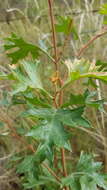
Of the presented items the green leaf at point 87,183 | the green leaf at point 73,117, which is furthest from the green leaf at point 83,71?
the green leaf at point 87,183

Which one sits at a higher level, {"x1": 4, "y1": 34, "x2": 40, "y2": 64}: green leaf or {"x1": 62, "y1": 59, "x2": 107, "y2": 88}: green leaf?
{"x1": 4, "y1": 34, "x2": 40, "y2": 64}: green leaf

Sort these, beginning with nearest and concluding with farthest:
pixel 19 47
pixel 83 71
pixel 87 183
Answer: pixel 83 71, pixel 19 47, pixel 87 183

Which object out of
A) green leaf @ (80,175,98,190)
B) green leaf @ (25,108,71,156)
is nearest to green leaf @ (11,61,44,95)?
green leaf @ (25,108,71,156)

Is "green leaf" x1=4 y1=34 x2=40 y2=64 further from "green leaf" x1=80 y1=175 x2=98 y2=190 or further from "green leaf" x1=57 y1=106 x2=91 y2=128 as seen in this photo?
"green leaf" x1=80 y1=175 x2=98 y2=190

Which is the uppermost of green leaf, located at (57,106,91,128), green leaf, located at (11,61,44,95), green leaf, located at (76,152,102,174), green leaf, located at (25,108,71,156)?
green leaf, located at (11,61,44,95)

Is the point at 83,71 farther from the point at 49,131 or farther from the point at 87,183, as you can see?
the point at 87,183

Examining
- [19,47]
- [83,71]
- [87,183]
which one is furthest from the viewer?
[87,183]

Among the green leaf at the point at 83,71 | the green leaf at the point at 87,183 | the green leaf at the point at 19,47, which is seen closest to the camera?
the green leaf at the point at 83,71

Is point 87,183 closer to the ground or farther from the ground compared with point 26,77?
closer to the ground

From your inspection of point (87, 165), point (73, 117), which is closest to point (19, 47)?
point (73, 117)

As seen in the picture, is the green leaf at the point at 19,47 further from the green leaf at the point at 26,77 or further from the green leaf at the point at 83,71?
the green leaf at the point at 83,71

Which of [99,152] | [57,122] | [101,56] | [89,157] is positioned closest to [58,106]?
[57,122]
